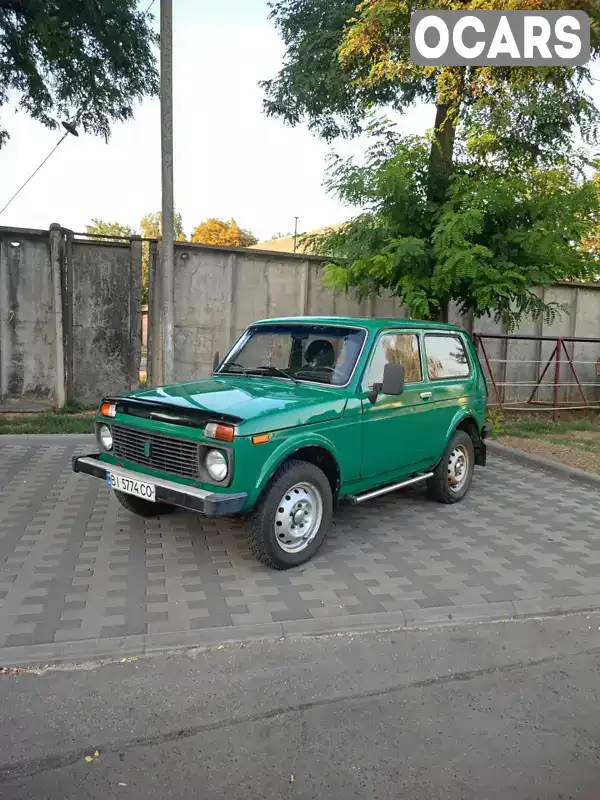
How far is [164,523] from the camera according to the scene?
17.9 ft

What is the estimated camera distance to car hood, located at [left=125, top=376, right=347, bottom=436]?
4.22m

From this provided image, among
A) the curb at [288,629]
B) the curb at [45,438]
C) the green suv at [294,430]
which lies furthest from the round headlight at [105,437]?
the curb at [45,438]

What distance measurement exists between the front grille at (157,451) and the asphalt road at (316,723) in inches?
51.7

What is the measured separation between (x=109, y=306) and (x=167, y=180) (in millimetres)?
2314

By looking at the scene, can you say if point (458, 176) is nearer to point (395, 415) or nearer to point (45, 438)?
point (395, 415)

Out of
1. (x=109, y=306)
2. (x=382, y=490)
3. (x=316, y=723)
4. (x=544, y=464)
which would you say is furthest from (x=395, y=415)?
(x=109, y=306)

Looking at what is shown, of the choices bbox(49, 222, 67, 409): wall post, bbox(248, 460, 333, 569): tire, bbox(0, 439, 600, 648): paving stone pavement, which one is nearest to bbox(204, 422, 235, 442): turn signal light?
bbox(248, 460, 333, 569): tire

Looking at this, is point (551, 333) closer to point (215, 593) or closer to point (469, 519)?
point (469, 519)

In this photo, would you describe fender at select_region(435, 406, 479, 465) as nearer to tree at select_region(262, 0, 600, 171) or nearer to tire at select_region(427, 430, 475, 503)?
tire at select_region(427, 430, 475, 503)

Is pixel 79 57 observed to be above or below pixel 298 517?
above

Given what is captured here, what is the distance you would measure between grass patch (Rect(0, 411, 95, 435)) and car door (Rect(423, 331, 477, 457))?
508cm

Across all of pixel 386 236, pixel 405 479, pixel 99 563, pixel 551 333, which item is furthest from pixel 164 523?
pixel 551 333

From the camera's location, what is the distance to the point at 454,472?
6.56 m

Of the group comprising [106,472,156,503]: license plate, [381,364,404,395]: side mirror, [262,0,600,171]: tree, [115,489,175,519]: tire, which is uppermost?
[262,0,600,171]: tree
